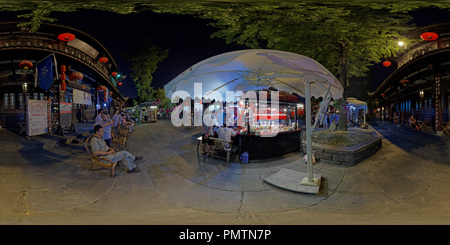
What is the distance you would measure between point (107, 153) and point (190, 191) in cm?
168

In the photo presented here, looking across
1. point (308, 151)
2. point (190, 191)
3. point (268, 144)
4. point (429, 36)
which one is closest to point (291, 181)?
point (308, 151)

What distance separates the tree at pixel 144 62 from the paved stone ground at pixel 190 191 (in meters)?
1.03

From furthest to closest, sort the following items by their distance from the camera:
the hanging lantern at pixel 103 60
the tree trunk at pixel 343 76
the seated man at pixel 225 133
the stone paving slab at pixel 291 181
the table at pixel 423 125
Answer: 1. the tree trunk at pixel 343 76
2. the seated man at pixel 225 133
3. the table at pixel 423 125
4. the hanging lantern at pixel 103 60
5. the stone paving slab at pixel 291 181

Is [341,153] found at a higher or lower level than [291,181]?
higher

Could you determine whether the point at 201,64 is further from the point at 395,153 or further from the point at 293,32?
the point at 395,153

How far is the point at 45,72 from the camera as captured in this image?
7.19ft

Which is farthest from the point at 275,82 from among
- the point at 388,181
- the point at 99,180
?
the point at 99,180

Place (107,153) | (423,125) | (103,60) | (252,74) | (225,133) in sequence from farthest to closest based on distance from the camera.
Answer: (225,133), (423,125), (252,74), (107,153), (103,60)

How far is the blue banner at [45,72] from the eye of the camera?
2.09 m

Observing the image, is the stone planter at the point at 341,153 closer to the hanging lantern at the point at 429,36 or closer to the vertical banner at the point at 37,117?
the hanging lantern at the point at 429,36

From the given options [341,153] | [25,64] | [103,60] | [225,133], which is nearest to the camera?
[25,64]

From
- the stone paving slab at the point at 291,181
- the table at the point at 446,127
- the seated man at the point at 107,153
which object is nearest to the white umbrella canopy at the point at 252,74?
the seated man at the point at 107,153

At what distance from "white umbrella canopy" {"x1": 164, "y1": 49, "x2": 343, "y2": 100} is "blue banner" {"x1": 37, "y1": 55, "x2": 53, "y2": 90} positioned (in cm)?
157

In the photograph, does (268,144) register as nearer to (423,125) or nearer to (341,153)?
(341,153)
